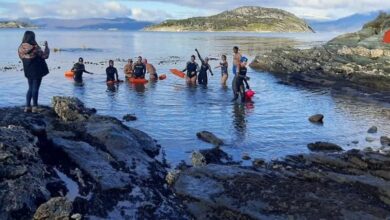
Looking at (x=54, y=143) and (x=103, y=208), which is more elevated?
(x=54, y=143)

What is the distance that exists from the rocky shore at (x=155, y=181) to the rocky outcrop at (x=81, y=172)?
0.08 ft

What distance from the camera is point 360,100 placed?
27.3 m

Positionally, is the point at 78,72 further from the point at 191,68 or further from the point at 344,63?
the point at 344,63

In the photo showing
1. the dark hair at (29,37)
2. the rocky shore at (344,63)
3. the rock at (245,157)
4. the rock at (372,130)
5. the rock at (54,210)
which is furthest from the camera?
the rocky shore at (344,63)

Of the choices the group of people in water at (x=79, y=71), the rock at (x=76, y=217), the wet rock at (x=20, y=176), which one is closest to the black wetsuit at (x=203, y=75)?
the group of people in water at (x=79, y=71)

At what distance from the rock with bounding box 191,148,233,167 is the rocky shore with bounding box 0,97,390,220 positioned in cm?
3

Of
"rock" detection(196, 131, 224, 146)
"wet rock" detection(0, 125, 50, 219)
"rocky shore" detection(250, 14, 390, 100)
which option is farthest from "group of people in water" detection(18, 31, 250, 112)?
"rocky shore" detection(250, 14, 390, 100)

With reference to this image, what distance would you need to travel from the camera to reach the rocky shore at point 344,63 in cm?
3420

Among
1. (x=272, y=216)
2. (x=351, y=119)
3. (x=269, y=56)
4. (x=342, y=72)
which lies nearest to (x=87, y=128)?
(x=272, y=216)

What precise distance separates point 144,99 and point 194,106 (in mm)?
3258

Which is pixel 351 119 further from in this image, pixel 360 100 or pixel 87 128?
pixel 87 128

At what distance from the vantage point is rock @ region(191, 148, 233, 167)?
13.5 metres

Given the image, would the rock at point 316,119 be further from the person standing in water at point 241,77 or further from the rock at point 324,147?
the person standing in water at point 241,77

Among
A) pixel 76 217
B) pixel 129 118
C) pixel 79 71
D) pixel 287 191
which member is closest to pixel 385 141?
pixel 287 191
